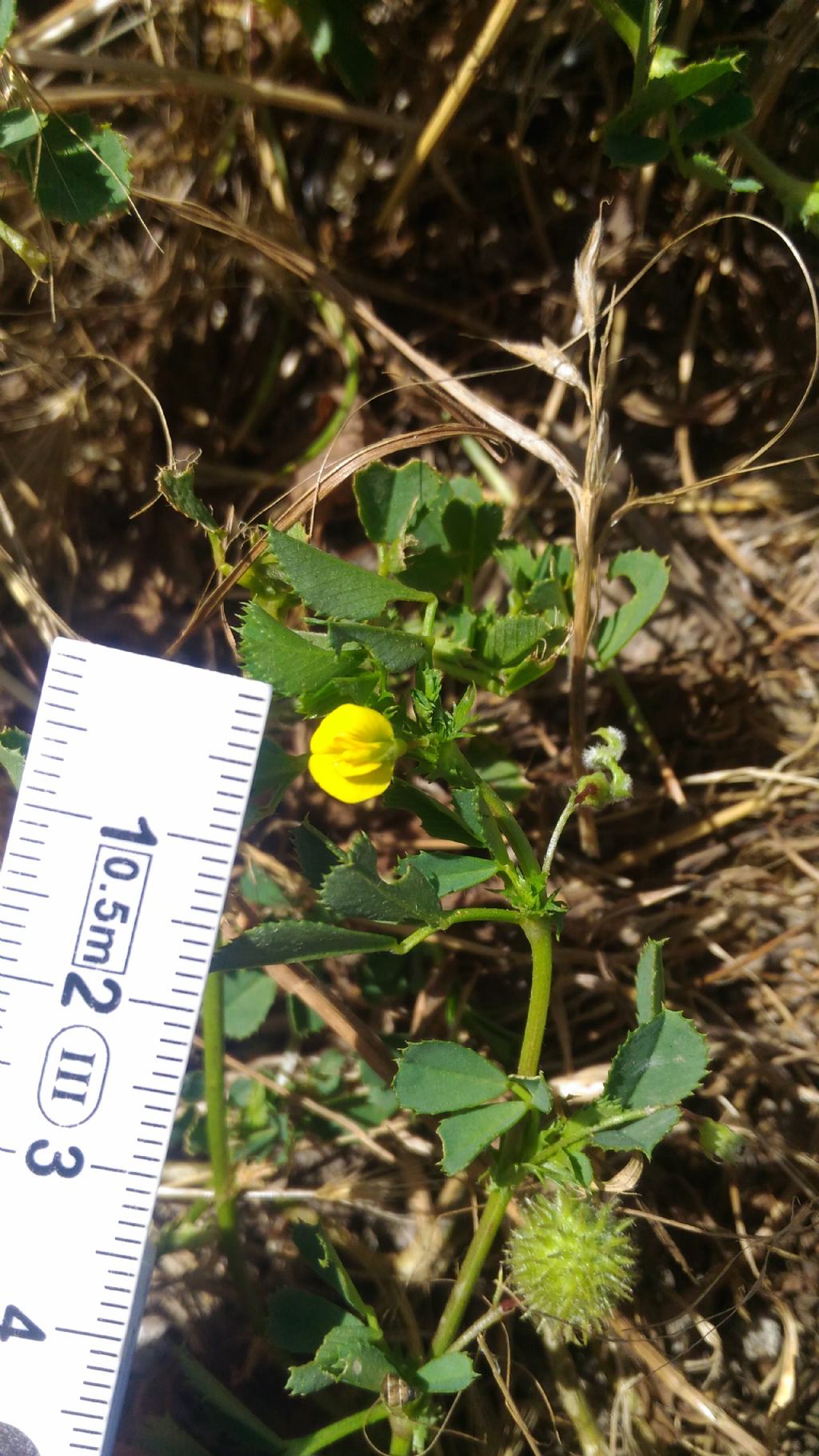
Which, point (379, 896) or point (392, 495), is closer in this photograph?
point (379, 896)

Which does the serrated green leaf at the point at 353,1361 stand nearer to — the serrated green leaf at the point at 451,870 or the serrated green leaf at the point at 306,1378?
the serrated green leaf at the point at 306,1378

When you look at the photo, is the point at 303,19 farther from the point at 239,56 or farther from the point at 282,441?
the point at 282,441

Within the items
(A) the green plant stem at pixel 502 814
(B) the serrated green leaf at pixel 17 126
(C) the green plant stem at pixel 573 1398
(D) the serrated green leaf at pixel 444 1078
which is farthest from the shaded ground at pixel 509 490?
(A) the green plant stem at pixel 502 814

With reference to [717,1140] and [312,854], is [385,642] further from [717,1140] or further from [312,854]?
[717,1140]

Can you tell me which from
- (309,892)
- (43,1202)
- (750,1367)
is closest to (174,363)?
(309,892)

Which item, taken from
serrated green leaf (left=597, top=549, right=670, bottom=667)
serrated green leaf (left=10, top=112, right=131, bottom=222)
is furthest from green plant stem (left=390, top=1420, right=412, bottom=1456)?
serrated green leaf (left=10, top=112, right=131, bottom=222)

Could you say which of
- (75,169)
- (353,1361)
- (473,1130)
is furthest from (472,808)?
(75,169)
